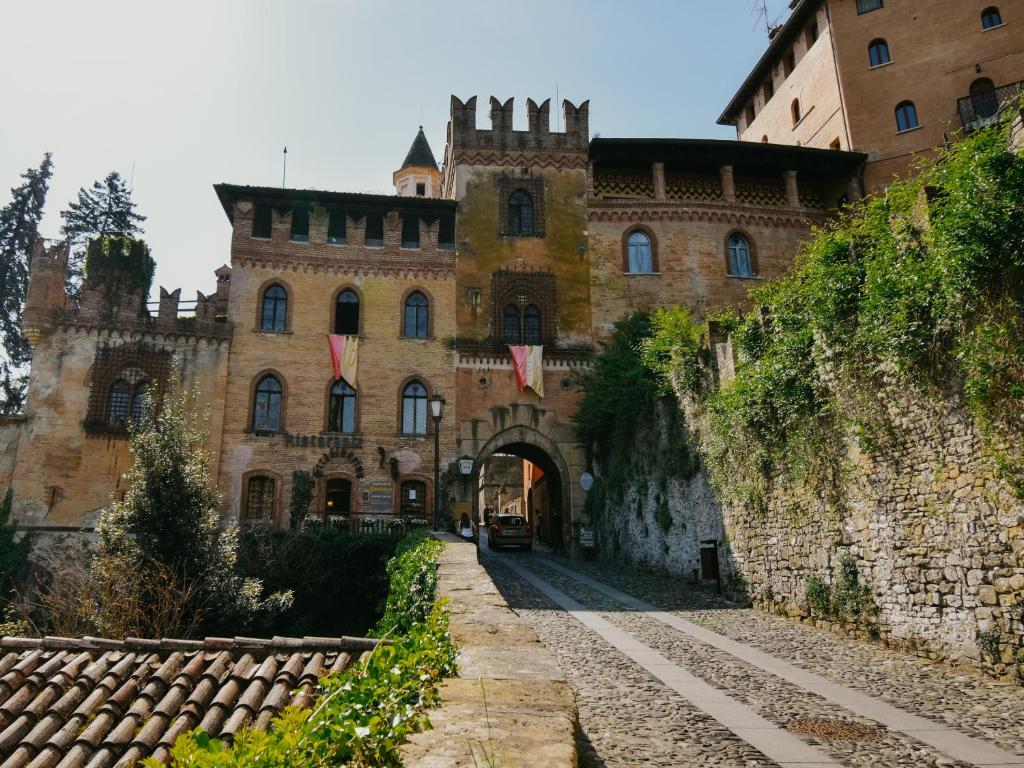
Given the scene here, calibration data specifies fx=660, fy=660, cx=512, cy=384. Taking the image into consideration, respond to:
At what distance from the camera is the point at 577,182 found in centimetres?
2688

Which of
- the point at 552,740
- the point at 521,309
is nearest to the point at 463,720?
the point at 552,740

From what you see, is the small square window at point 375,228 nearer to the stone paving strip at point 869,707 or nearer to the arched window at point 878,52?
the stone paving strip at point 869,707

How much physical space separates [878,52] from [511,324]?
64.6ft

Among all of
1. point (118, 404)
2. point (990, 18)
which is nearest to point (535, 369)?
point (118, 404)

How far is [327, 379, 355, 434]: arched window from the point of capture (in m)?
23.8

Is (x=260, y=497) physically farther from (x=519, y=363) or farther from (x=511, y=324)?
(x=511, y=324)

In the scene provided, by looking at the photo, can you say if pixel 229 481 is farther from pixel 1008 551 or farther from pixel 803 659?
pixel 1008 551

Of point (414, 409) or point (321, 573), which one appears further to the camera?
point (414, 409)

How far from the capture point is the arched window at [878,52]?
27.8 m

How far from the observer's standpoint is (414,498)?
76.5 ft

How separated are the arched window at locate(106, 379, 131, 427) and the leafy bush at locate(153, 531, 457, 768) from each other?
22.4 metres

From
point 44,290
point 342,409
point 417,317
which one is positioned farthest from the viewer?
point 417,317

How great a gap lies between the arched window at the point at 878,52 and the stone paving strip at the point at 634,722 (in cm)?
2928

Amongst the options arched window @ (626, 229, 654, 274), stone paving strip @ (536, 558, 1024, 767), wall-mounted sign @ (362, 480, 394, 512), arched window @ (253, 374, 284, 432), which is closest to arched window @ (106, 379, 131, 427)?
arched window @ (253, 374, 284, 432)
